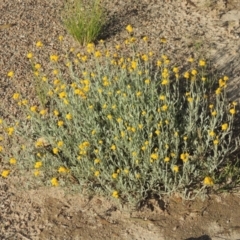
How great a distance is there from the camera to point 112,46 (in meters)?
5.93

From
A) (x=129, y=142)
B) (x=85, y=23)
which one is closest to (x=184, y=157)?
(x=129, y=142)

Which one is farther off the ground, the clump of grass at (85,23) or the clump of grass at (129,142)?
the clump of grass at (85,23)

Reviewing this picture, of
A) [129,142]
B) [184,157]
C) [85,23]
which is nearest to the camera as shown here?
[184,157]

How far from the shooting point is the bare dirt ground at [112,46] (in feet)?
13.6

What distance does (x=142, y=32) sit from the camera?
6.14 m

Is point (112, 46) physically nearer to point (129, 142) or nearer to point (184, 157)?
point (129, 142)

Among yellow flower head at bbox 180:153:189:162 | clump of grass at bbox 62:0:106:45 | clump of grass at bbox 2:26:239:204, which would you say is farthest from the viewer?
clump of grass at bbox 62:0:106:45

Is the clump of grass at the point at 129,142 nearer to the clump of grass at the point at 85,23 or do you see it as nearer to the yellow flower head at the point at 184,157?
the yellow flower head at the point at 184,157

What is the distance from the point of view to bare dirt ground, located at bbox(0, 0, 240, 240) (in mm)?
4152

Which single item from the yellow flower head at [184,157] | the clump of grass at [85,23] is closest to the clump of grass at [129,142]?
the yellow flower head at [184,157]

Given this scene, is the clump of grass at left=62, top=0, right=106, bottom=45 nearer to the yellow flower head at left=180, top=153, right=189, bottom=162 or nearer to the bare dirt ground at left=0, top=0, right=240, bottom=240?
the bare dirt ground at left=0, top=0, right=240, bottom=240

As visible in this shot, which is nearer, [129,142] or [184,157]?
[184,157]

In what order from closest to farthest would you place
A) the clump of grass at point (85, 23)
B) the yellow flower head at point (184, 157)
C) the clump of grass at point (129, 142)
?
the yellow flower head at point (184, 157) → the clump of grass at point (129, 142) → the clump of grass at point (85, 23)

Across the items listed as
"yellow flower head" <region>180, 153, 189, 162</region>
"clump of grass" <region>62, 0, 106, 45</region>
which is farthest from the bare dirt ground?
"yellow flower head" <region>180, 153, 189, 162</region>
